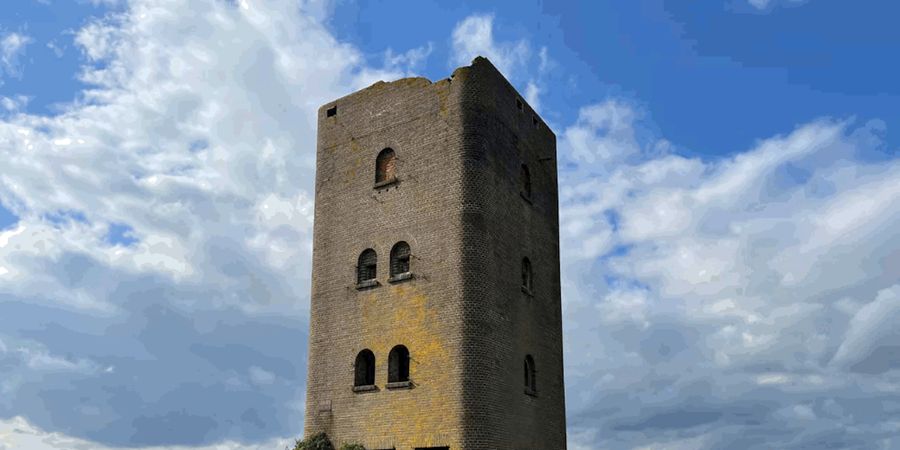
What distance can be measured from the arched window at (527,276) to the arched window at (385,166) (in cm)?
534

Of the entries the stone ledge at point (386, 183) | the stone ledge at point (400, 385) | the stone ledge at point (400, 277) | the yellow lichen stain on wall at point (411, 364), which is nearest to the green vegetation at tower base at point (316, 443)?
the yellow lichen stain on wall at point (411, 364)

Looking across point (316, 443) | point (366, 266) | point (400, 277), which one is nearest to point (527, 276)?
point (400, 277)

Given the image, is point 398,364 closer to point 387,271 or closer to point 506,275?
point 387,271

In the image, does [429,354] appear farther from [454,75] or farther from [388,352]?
[454,75]

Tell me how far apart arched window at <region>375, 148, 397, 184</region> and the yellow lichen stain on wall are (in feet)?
12.7

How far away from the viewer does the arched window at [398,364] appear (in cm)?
2572

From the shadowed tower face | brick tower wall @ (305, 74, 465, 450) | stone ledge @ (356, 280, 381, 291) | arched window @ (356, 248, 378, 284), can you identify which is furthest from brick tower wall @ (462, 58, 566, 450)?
arched window @ (356, 248, 378, 284)

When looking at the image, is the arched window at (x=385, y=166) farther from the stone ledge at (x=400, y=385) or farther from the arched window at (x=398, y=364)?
the stone ledge at (x=400, y=385)

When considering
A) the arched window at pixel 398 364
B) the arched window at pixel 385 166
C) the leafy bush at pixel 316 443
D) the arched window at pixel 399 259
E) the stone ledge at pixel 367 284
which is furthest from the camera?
the arched window at pixel 385 166

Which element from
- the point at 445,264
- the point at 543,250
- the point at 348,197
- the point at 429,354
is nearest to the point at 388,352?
the point at 429,354

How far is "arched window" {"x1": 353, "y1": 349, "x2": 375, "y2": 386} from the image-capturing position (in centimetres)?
2642

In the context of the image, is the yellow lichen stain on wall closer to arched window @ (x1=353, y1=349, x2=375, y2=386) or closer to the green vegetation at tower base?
arched window @ (x1=353, y1=349, x2=375, y2=386)

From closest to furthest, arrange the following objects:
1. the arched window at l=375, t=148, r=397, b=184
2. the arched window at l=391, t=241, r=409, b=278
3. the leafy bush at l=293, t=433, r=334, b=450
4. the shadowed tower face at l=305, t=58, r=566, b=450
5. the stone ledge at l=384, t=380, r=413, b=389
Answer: the shadowed tower face at l=305, t=58, r=566, b=450, the stone ledge at l=384, t=380, r=413, b=389, the leafy bush at l=293, t=433, r=334, b=450, the arched window at l=391, t=241, r=409, b=278, the arched window at l=375, t=148, r=397, b=184

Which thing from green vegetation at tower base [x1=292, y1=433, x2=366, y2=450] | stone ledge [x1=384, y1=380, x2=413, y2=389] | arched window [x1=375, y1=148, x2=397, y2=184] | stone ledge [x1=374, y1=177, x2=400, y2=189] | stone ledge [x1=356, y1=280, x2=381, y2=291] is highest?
arched window [x1=375, y1=148, x2=397, y2=184]
